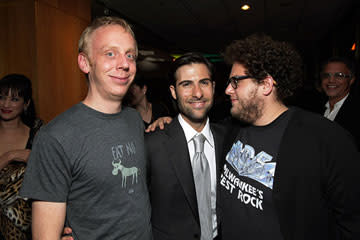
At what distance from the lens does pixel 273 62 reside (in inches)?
64.8

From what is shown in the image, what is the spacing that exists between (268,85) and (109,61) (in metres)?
1.01

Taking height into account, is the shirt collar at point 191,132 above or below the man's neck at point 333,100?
below

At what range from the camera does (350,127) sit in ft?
9.32

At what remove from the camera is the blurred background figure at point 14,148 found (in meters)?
1.66

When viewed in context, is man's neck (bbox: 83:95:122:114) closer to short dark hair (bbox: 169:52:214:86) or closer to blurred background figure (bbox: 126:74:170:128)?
short dark hair (bbox: 169:52:214:86)

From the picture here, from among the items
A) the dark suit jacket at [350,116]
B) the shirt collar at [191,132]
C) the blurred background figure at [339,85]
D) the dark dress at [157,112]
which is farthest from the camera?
the dark dress at [157,112]

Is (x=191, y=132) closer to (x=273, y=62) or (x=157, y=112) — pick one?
(x=273, y=62)

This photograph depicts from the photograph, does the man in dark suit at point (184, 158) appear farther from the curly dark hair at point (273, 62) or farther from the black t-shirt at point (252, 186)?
the curly dark hair at point (273, 62)

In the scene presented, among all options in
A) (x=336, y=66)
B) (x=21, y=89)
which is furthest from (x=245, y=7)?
(x=21, y=89)

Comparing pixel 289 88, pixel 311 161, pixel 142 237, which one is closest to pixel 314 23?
pixel 289 88

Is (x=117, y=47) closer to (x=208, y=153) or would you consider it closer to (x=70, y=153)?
(x=70, y=153)

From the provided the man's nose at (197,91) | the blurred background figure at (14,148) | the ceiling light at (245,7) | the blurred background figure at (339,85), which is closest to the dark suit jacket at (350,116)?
the blurred background figure at (339,85)

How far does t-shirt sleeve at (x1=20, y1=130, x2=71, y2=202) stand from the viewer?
3.49ft

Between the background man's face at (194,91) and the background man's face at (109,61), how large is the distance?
0.63 meters
